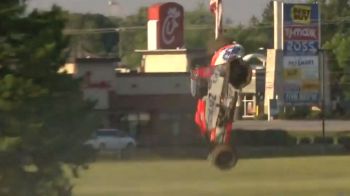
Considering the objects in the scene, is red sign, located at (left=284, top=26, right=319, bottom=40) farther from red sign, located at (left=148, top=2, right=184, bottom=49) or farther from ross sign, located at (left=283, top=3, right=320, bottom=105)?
red sign, located at (left=148, top=2, right=184, bottom=49)

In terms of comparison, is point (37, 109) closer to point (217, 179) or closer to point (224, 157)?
point (224, 157)

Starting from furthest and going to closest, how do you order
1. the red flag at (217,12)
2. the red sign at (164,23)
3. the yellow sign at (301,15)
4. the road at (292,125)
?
the road at (292,125)
the yellow sign at (301,15)
the red sign at (164,23)
the red flag at (217,12)

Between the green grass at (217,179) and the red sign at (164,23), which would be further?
the red sign at (164,23)

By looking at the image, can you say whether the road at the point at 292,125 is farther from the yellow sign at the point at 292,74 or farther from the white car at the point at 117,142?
the white car at the point at 117,142

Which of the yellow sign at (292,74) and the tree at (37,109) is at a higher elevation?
the tree at (37,109)

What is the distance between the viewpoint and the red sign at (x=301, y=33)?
77.5m

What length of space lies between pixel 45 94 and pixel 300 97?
67490 millimetres

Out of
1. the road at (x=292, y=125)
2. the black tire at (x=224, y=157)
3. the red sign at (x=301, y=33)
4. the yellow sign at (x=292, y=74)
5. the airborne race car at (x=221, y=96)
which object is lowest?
the road at (x=292, y=125)

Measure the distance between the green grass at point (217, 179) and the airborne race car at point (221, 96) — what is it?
16283 millimetres

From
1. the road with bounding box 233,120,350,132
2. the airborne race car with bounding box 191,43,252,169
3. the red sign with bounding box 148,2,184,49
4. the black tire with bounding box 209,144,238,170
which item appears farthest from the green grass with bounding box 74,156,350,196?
the road with bounding box 233,120,350,132

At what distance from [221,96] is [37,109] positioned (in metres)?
5.43

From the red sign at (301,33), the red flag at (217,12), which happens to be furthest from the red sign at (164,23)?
the red flag at (217,12)

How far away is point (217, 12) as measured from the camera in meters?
9.32

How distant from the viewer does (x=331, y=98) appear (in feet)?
361
